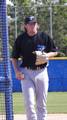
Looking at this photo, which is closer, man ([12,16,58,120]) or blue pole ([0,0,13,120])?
blue pole ([0,0,13,120])

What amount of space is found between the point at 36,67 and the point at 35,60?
0.37 feet

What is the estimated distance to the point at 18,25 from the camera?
851 inches

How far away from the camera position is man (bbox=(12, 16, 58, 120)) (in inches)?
335

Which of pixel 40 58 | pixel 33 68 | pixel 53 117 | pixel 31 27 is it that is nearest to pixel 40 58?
pixel 40 58

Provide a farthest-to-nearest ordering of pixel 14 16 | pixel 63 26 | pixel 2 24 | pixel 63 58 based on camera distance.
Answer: pixel 63 26 → pixel 63 58 → pixel 14 16 → pixel 2 24

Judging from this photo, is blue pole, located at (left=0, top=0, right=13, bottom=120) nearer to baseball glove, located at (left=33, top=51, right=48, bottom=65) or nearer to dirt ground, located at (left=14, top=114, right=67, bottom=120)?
baseball glove, located at (left=33, top=51, right=48, bottom=65)

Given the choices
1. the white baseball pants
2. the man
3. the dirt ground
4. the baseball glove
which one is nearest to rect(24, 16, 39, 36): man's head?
the man

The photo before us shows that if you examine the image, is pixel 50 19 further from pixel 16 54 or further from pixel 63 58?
pixel 16 54

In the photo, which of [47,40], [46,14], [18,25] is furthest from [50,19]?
[47,40]

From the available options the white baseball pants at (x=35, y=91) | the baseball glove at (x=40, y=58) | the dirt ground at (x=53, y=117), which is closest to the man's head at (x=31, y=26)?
the baseball glove at (x=40, y=58)

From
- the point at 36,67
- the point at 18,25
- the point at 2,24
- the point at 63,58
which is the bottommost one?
the point at 63,58

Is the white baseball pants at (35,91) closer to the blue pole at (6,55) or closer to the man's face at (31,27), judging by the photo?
the blue pole at (6,55)

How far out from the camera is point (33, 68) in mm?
8586

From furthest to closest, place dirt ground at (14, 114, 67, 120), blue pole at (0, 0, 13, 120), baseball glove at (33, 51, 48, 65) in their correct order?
dirt ground at (14, 114, 67, 120), baseball glove at (33, 51, 48, 65), blue pole at (0, 0, 13, 120)
